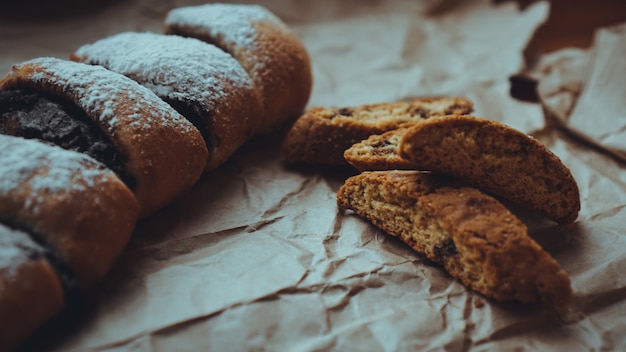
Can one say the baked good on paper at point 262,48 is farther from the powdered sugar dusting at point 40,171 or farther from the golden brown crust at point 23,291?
the golden brown crust at point 23,291

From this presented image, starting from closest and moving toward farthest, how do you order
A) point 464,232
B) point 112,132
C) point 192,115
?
point 464,232, point 112,132, point 192,115

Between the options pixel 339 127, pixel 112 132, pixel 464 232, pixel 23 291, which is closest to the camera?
pixel 23 291

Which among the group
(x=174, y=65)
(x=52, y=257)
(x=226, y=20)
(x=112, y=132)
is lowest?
(x=52, y=257)

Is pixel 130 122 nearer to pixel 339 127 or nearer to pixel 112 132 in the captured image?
pixel 112 132

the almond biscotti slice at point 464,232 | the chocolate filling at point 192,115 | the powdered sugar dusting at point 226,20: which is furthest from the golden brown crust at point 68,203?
the powdered sugar dusting at point 226,20

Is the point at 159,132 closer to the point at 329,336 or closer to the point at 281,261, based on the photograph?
the point at 281,261

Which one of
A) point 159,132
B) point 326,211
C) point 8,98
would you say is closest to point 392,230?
point 326,211

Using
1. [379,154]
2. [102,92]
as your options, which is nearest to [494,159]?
[379,154]

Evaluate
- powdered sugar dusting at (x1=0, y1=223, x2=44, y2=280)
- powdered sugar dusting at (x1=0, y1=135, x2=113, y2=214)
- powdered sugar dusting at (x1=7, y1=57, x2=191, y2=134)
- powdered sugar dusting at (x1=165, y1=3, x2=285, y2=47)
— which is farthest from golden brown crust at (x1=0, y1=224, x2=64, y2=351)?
powdered sugar dusting at (x1=165, y1=3, x2=285, y2=47)
